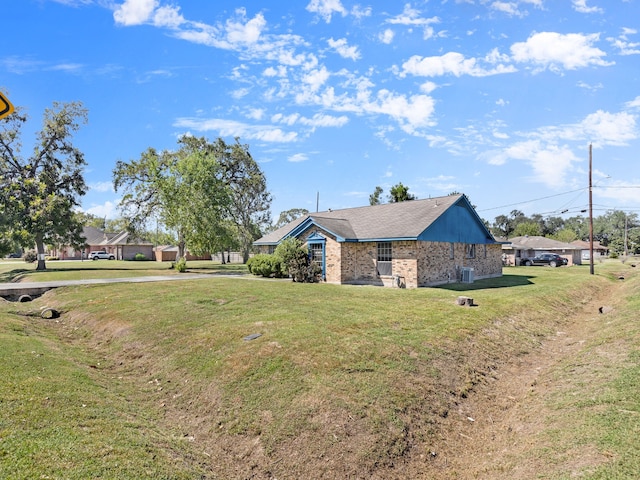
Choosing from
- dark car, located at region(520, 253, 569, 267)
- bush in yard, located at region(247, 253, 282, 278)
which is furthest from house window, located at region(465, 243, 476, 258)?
dark car, located at region(520, 253, 569, 267)

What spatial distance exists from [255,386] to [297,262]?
1587 centimetres

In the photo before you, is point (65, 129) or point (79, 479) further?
point (65, 129)

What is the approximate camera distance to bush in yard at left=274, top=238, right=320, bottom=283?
2312 centimetres

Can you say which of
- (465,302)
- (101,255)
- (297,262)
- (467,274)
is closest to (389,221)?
(467,274)

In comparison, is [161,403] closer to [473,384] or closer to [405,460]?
[405,460]

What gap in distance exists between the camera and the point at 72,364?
933 centimetres

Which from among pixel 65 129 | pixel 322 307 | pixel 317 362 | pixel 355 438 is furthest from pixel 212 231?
pixel 355 438

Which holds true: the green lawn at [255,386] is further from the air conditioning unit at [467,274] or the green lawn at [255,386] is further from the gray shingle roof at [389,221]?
the air conditioning unit at [467,274]

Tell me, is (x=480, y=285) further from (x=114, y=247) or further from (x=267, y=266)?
(x=114, y=247)

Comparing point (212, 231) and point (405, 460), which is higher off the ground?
point (212, 231)

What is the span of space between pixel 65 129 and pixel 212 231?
62.2 ft

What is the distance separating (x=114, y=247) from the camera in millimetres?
69938

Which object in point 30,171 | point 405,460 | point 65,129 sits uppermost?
point 65,129

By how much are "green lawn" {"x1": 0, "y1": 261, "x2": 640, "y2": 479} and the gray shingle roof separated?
7723 millimetres
